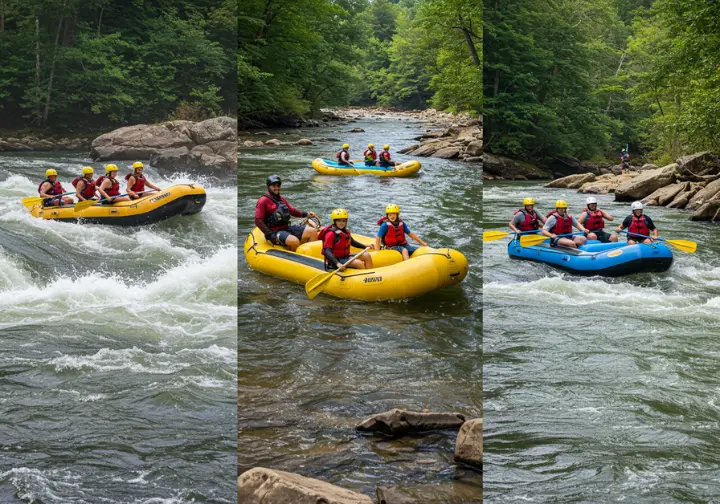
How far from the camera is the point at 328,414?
379 cm

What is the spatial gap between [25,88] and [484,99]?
3266 mm

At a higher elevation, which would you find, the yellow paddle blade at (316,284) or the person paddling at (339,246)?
the person paddling at (339,246)

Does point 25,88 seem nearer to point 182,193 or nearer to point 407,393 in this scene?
point 407,393

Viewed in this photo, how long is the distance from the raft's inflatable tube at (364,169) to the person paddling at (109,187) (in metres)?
5.53

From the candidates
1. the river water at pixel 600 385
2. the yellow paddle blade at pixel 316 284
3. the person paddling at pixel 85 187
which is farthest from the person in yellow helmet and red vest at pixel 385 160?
the yellow paddle blade at pixel 316 284

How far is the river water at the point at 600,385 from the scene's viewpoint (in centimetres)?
338

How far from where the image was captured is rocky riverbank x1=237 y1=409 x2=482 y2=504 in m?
2.20

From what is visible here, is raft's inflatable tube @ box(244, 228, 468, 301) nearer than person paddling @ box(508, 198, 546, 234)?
Yes

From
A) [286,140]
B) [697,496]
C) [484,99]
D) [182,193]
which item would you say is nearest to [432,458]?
[697,496]

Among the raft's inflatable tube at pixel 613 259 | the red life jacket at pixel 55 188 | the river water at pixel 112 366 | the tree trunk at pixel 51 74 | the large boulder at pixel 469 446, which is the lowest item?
the river water at pixel 112 366

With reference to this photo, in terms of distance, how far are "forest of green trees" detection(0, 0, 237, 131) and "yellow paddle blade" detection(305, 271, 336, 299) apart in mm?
2054

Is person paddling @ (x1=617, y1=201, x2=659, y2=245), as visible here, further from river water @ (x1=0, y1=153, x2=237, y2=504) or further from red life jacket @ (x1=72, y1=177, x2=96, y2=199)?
red life jacket @ (x1=72, y1=177, x2=96, y2=199)

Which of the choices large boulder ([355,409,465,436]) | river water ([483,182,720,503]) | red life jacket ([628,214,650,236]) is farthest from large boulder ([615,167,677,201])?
large boulder ([355,409,465,436])

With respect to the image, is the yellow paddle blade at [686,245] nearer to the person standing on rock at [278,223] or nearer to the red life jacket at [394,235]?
the red life jacket at [394,235]
